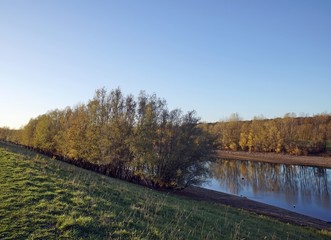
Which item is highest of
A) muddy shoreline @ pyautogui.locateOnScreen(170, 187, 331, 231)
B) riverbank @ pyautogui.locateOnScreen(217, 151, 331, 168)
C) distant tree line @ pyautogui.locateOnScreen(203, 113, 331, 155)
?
distant tree line @ pyautogui.locateOnScreen(203, 113, 331, 155)

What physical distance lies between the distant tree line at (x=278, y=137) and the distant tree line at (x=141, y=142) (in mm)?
57690

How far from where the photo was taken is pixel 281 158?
92.3m

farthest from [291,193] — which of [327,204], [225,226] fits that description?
[225,226]

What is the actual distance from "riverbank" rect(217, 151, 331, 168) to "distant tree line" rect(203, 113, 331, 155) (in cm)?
522

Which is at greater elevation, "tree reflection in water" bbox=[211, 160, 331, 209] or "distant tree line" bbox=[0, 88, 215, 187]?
"distant tree line" bbox=[0, 88, 215, 187]

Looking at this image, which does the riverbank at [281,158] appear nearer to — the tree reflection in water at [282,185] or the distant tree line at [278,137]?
the distant tree line at [278,137]

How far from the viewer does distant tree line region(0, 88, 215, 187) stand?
36281 mm

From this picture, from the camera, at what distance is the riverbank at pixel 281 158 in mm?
83062

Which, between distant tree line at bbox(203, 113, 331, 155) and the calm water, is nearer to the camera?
the calm water

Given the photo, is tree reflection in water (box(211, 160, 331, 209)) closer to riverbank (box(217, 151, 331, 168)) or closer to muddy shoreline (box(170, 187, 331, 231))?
muddy shoreline (box(170, 187, 331, 231))

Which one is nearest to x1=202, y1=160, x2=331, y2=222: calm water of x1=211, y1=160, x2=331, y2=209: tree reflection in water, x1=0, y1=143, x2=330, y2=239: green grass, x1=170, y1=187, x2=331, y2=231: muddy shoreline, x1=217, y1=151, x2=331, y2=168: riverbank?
x1=211, y1=160, x2=331, y2=209: tree reflection in water

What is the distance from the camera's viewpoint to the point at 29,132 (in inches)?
2876

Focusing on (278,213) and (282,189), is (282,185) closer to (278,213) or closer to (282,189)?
(282,189)

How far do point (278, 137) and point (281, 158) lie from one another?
41.5 ft
